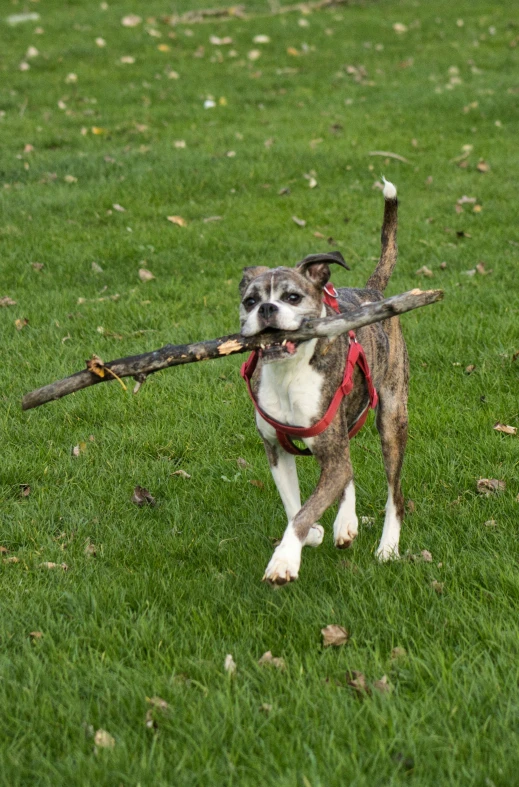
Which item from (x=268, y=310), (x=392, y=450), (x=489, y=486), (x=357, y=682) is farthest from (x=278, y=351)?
(x=489, y=486)

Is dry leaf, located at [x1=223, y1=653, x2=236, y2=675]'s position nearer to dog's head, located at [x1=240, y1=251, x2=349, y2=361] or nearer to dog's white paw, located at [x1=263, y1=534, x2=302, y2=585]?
dog's white paw, located at [x1=263, y1=534, x2=302, y2=585]

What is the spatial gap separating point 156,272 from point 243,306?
529cm

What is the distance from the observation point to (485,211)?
1136cm

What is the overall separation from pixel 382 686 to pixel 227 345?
1763mm

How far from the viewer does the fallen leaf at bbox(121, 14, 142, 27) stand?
21109mm

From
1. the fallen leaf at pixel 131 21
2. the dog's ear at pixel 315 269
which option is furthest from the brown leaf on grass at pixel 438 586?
the fallen leaf at pixel 131 21

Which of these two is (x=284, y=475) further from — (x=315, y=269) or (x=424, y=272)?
(x=424, y=272)

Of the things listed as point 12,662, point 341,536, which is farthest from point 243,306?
point 12,662

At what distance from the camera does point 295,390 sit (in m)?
4.58

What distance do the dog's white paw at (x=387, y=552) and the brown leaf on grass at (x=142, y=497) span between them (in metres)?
1.53

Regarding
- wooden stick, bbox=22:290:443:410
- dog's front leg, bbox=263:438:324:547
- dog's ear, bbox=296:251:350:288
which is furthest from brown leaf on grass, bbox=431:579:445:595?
dog's ear, bbox=296:251:350:288

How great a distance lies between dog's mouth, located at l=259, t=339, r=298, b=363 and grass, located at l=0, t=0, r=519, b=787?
114 centimetres

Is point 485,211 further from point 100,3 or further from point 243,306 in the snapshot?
point 100,3

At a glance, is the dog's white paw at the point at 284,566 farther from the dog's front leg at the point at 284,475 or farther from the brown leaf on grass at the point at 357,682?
the dog's front leg at the point at 284,475
